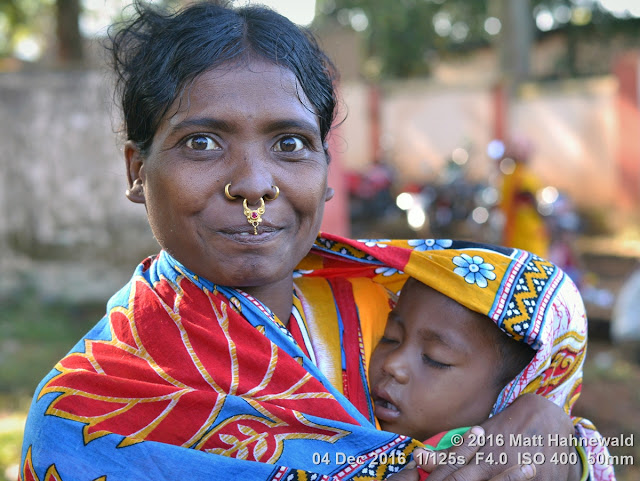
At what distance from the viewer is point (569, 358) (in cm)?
174

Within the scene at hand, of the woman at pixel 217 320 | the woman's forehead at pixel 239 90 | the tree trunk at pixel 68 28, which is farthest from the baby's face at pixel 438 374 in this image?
the tree trunk at pixel 68 28

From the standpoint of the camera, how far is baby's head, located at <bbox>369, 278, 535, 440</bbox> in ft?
5.54

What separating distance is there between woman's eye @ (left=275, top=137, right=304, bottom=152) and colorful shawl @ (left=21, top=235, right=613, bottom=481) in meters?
0.33

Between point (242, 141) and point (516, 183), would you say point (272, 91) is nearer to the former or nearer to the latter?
point (242, 141)

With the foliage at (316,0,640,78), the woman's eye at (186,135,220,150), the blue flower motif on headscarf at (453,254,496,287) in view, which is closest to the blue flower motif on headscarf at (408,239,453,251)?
the blue flower motif on headscarf at (453,254,496,287)

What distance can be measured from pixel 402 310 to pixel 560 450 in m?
→ 0.50

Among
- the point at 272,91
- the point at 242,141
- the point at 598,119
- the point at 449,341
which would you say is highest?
the point at 598,119

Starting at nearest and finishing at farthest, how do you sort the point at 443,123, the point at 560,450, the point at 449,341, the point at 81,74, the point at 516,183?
the point at 560,450 < the point at 449,341 < the point at 81,74 < the point at 516,183 < the point at 443,123

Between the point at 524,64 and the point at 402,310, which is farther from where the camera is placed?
the point at 524,64

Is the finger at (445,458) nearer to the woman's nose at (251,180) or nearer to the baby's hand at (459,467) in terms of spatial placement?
the baby's hand at (459,467)

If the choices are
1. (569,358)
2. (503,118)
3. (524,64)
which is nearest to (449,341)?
(569,358)

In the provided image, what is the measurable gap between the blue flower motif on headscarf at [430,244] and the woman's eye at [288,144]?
47cm

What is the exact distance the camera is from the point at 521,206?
270 inches

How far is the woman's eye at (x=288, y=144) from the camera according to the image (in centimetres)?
152
